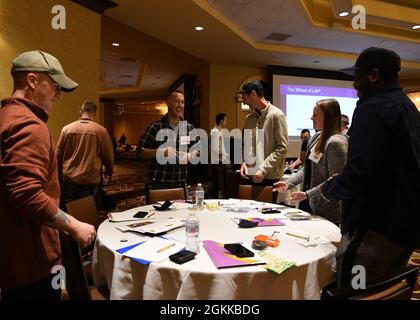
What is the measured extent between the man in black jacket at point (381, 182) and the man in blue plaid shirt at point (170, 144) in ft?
5.88

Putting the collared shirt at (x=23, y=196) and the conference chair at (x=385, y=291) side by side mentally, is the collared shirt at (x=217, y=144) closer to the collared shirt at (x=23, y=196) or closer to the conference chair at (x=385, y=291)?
the collared shirt at (x=23, y=196)

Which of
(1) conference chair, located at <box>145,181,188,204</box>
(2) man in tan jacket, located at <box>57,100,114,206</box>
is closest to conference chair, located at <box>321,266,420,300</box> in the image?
(1) conference chair, located at <box>145,181,188,204</box>

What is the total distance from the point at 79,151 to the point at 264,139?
79.3 inches

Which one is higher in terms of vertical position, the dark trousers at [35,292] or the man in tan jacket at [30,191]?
the man in tan jacket at [30,191]

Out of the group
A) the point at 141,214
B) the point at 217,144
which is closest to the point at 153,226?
the point at 141,214

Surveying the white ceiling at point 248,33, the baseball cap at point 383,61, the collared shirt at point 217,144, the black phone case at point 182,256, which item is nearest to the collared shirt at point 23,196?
the black phone case at point 182,256

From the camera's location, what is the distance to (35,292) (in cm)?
126

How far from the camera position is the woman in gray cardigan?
6.56 ft

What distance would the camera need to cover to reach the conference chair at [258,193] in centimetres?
286

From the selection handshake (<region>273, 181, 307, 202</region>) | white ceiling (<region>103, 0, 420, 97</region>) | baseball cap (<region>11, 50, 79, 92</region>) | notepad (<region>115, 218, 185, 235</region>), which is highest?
white ceiling (<region>103, 0, 420, 97</region>)

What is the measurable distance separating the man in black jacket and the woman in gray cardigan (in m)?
0.65

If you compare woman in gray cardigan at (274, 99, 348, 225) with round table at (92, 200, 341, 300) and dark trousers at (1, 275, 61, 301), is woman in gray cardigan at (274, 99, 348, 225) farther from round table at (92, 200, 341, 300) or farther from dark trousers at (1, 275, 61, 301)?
dark trousers at (1, 275, 61, 301)

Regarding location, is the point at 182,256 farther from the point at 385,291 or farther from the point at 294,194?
the point at 294,194

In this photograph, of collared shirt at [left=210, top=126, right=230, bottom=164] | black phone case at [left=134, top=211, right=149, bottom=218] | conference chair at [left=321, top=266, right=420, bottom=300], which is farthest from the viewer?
collared shirt at [left=210, top=126, right=230, bottom=164]
